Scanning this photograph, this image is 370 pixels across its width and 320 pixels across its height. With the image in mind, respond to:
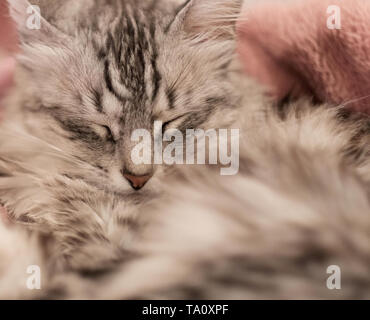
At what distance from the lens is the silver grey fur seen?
2.09 feet

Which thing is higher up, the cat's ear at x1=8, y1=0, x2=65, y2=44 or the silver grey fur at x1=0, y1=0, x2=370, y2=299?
the cat's ear at x1=8, y1=0, x2=65, y2=44

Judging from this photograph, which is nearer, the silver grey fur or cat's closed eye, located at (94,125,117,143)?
the silver grey fur

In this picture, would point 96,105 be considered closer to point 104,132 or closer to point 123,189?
point 104,132

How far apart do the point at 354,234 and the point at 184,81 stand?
423mm

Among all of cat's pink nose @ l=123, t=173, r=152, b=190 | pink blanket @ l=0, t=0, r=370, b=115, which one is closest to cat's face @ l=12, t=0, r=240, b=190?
cat's pink nose @ l=123, t=173, r=152, b=190

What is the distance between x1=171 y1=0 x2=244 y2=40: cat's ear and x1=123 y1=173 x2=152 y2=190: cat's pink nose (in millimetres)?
287

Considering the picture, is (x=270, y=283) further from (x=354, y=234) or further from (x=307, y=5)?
(x=307, y=5)

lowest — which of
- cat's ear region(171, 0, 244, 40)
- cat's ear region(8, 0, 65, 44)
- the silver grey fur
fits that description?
the silver grey fur

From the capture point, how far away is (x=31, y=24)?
34.4 inches

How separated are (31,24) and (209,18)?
0.33m

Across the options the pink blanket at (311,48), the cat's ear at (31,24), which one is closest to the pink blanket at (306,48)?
the pink blanket at (311,48)

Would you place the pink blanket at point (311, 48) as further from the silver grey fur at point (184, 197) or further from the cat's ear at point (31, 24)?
the cat's ear at point (31, 24)

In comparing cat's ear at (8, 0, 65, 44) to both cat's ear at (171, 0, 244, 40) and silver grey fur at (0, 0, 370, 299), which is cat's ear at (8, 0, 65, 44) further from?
cat's ear at (171, 0, 244, 40)

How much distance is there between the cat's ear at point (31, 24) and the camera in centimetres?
85
